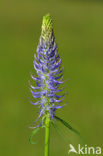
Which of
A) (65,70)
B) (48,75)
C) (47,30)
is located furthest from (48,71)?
(65,70)

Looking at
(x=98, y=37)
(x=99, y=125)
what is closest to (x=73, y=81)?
(x=99, y=125)


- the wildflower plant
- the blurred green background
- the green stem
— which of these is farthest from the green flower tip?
the blurred green background

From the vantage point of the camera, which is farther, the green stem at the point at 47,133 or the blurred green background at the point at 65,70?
the blurred green background at the point at 65,70

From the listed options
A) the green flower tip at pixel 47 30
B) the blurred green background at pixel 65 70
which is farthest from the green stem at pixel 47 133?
the blurred green background at pixel 65 70

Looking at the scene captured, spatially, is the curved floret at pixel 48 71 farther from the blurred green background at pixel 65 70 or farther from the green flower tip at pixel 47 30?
the blurred green background at pixel 65 70

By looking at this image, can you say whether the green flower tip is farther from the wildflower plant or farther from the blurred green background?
the blurred green background

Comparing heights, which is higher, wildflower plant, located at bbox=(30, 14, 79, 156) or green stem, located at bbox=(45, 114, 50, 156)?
wildflower plant, located at bbox=(30, 14, 79, 156)

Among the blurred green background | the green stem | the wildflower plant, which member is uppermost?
the blurred green background
